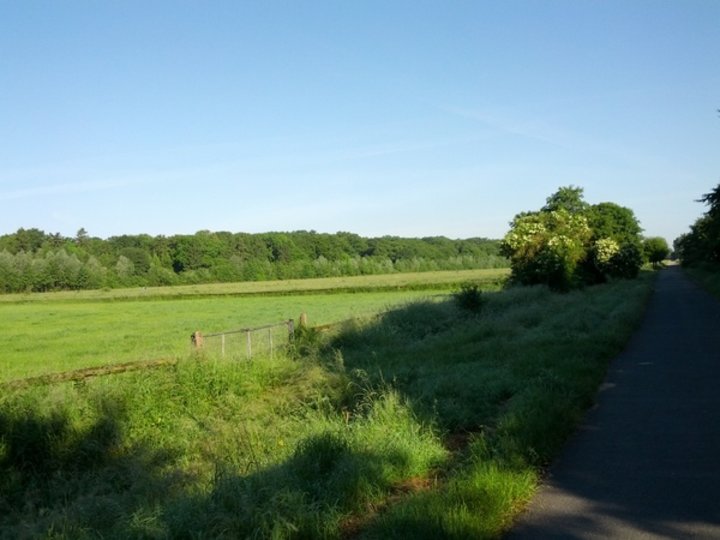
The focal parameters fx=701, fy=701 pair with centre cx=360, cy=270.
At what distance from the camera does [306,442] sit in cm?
800

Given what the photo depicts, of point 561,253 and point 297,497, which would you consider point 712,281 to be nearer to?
point 561,253

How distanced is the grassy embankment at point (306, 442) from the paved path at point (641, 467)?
308 millimetres

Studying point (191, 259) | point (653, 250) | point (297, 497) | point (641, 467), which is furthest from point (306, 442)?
point (191, 259)

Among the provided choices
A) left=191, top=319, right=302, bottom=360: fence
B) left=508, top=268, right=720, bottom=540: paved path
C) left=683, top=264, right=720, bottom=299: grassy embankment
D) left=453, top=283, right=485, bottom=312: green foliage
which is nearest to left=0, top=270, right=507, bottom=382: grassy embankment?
left=191, top=319, right=302, bottom=360: fence

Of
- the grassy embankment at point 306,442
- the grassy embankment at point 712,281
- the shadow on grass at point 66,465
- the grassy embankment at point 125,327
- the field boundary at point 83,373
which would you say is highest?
the grassy embankment at point 712,281

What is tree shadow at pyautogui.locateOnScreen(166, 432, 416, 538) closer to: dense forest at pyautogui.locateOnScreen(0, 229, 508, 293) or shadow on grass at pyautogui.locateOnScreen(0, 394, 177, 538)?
shadow on grass at pyautogui.locateOnScreen(0, 394, 177, 538)

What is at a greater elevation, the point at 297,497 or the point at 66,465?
the point at 297,497

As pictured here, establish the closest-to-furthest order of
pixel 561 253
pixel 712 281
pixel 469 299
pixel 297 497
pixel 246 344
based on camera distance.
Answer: pixel 297 497 → pixel 246 344 → pixel 469 299 → pixel 561 253 → pixel 712 281

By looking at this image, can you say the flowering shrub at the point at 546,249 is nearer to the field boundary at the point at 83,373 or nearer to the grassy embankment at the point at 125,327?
the grassy embankment at the point at 125,327

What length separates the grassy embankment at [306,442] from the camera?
5.86 m

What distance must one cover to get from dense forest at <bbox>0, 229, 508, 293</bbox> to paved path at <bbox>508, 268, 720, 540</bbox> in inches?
3902

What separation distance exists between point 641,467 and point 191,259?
138 m

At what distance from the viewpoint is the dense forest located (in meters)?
115

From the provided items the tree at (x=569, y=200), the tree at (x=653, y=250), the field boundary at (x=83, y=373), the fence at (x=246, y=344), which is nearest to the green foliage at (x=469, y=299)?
the fence at (x=246, y=344)
